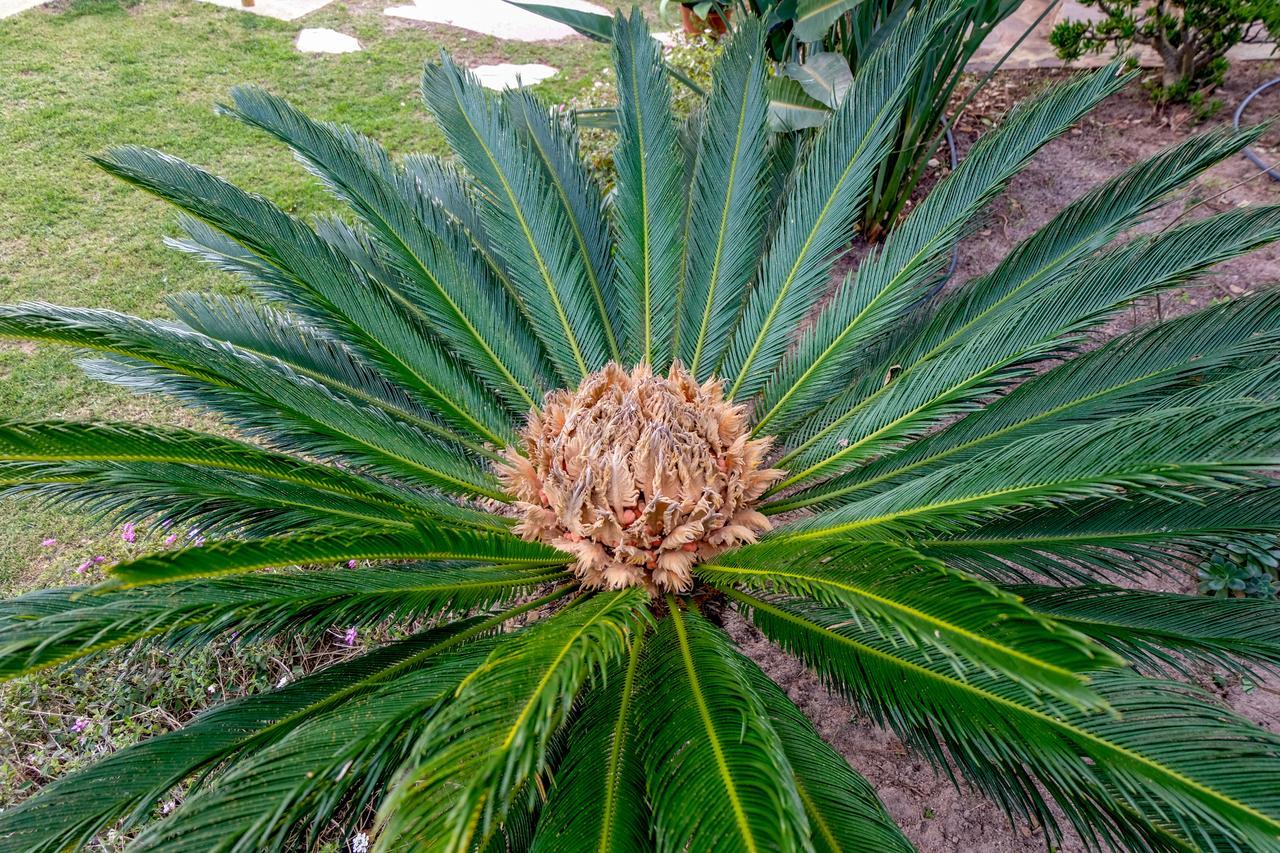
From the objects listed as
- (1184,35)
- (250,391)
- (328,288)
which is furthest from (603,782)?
(1184,35)

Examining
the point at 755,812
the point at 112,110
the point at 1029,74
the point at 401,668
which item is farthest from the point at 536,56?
the point at 755,812

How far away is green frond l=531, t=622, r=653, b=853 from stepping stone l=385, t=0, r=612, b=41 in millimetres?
7472

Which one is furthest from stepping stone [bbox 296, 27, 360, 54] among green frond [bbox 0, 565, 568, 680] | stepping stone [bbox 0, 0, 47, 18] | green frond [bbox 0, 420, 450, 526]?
green frond [bbox 0, 565, 568, 680]

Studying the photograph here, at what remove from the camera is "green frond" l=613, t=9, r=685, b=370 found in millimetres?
2803

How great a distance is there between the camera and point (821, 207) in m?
2.65

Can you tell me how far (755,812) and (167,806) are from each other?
2.02 m

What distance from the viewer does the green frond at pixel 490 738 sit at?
107 cm

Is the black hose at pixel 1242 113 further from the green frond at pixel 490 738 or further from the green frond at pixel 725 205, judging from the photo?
the green frond at pixel 490 738

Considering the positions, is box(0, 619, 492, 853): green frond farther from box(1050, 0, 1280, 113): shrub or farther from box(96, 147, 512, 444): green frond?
box(1050, 0, 1280, 113): shrub

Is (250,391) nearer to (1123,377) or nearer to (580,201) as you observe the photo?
(580,201)

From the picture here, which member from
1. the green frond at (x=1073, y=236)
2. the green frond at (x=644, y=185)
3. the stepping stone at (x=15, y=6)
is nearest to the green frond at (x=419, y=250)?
the green frond at (x=644, y=185)

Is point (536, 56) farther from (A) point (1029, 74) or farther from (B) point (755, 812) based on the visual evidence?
(B) point (755, 812)

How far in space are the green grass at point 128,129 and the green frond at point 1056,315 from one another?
10.6ft

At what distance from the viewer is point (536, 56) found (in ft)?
23.5
